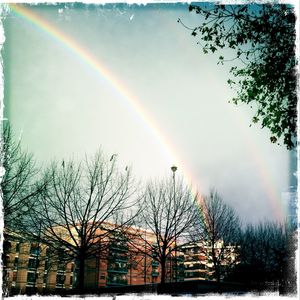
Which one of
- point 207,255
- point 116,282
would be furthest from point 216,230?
point 116,282

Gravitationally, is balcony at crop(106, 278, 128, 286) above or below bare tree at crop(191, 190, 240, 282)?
below

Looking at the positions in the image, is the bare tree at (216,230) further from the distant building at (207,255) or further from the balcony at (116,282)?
the balcony at (116,282)

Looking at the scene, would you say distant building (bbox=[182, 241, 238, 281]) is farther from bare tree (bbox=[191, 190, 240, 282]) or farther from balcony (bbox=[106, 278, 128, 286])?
balcony (bbox=[106, 278, 128, 286])

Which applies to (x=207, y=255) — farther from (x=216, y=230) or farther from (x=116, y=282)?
(x=116, y=282)

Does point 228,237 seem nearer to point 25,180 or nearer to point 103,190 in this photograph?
point 103,190

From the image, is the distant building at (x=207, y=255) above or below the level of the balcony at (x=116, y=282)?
above

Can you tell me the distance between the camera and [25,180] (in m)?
13.6

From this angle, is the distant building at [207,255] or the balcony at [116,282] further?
the balcony at [116,282]

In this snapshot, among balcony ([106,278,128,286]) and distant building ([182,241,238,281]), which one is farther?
balcony ([106,278,128,286])

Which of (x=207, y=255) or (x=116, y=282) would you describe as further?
(x=116, y=282)

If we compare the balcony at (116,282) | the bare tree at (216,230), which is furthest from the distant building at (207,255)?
the balcony at (116,282)

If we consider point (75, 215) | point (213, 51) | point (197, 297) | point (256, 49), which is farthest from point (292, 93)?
point (75, 215)

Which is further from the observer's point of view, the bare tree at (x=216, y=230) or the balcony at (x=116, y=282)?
the balcony at (x=116, y=282)

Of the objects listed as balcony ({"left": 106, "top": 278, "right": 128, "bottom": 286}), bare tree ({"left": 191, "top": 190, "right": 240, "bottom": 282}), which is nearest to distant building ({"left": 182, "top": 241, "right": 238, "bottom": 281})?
bare tree ({"left": 191, "top": 190, "right": 240, "bottom": 282})
